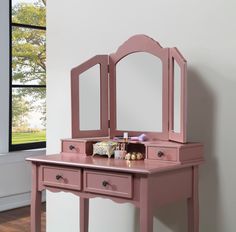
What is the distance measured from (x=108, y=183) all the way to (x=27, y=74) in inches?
117

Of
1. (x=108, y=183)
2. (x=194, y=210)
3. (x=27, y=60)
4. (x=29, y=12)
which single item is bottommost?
(x=194, y=210)

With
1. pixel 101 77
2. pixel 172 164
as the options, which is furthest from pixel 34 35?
pixel 172 164

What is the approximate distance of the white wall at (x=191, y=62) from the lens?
2.72 m

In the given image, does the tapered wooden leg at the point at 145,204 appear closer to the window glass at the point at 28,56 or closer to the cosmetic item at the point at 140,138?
the cosmetic item at the point at 140,138

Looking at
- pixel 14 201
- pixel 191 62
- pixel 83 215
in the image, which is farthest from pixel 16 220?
pixel 191 62

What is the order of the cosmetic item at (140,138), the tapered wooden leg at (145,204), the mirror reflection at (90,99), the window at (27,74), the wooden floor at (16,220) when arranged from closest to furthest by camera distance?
1. the tapered wooden leg at (145,204)
2. the cosmetic item at (140,138)
3. the mirror reflection at (90,99)
4. the wooden floor at (16,220)
5. the window at (27,74)

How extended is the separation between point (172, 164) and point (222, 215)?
50 centimetres

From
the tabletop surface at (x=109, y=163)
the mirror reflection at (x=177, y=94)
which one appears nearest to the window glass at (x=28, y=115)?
the tabletop surface at (x=109, y=163)

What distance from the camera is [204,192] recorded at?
283 cm

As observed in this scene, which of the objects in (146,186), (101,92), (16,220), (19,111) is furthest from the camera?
(19,111)

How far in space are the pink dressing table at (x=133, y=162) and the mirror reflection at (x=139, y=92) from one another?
1 cm

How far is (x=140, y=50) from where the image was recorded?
2879 millimetres

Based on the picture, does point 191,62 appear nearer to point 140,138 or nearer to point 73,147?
point 140,138

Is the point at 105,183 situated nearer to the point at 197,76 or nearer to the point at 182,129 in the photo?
the point at 182,129
